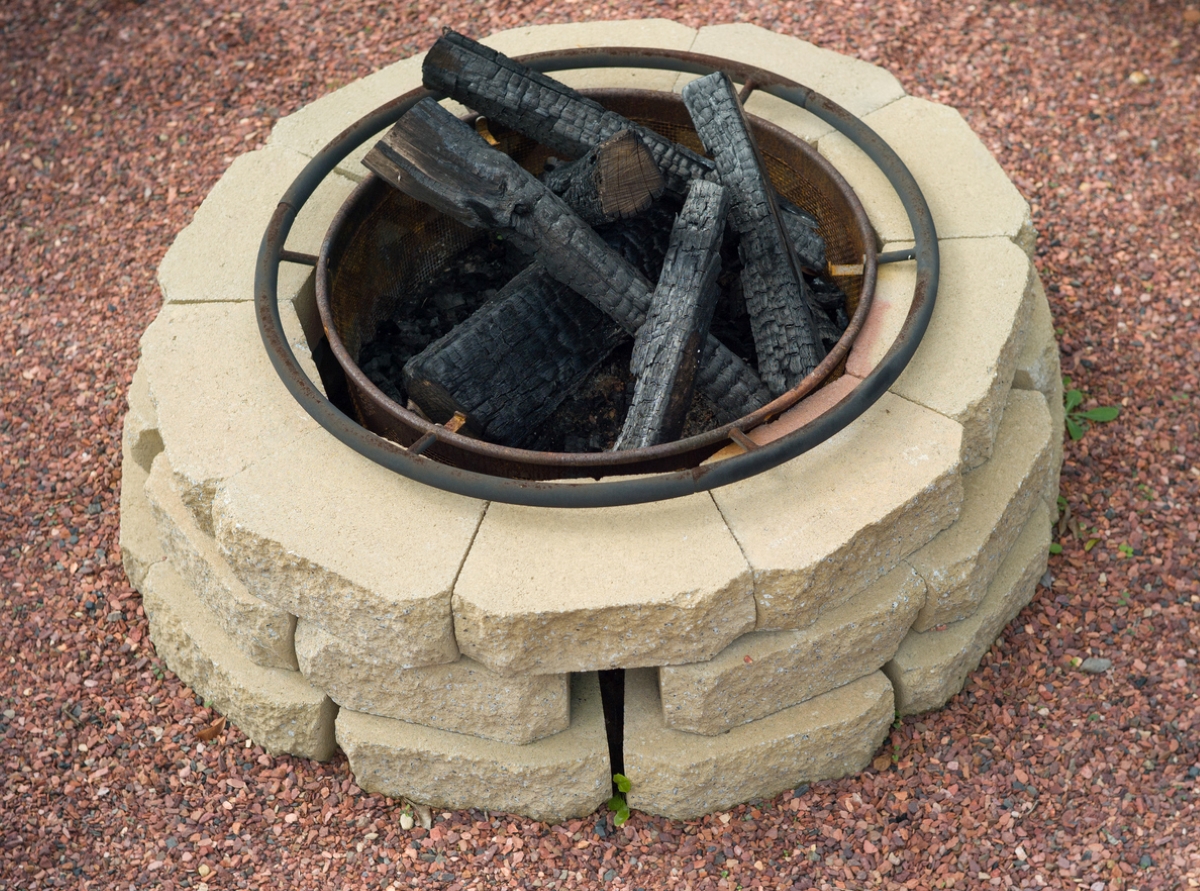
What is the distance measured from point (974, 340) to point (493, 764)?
66.1 inches

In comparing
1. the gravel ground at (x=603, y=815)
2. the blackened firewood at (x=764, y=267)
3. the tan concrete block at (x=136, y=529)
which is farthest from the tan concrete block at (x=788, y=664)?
the tan concrete block at (x=136, y=529)

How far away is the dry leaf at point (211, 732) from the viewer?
3.22 metres

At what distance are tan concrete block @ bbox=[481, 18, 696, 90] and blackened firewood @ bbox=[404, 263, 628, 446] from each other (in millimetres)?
939

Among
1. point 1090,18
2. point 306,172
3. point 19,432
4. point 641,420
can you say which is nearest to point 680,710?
point 641,420

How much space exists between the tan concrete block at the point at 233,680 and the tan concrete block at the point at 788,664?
981 millimetres

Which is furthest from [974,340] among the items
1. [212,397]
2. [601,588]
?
[212,397]

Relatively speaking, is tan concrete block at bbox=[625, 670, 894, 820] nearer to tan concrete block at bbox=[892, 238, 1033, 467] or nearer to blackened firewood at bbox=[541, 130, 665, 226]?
tan concrete block at bbox=[892, 238, 1033, 467]

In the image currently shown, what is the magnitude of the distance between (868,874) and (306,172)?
2.53 meters

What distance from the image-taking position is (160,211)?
4543 millimetres

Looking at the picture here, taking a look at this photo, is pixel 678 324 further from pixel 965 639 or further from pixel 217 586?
pixel 217 586

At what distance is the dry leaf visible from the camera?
3221 mm

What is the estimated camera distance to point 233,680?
3.07 metres

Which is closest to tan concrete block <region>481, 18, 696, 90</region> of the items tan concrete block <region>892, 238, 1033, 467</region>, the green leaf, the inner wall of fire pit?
the inner wall of fire pit

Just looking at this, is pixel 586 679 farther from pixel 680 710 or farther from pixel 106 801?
pixel 106 801
